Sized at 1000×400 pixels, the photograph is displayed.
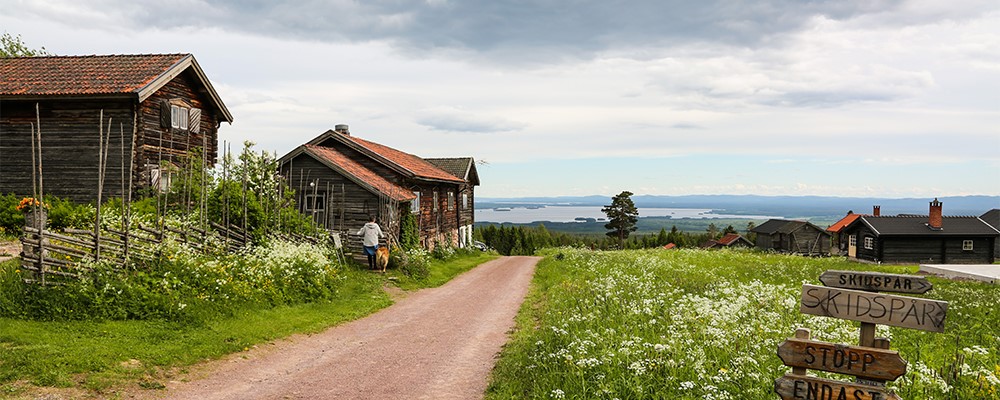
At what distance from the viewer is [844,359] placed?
607 centimetres

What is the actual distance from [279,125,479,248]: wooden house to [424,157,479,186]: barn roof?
417 cm

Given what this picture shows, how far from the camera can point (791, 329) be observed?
32.7ft

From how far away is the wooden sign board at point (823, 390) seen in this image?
5.93 metres

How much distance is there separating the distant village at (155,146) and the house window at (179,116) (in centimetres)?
4

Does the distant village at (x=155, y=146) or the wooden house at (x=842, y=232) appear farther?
the wooden house at (x=842, y=232)

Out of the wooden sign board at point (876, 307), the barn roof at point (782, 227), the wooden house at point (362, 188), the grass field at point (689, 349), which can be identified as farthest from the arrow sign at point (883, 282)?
the barn roof at point (782, 227)

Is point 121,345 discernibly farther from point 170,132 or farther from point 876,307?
point 170,132

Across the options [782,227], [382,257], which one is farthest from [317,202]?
[782,227]

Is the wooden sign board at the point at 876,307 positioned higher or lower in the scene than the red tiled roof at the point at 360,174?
lower

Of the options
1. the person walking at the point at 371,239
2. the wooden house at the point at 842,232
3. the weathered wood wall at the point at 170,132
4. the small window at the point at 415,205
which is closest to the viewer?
the person walking at the point at 371,239

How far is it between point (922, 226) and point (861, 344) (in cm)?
5931

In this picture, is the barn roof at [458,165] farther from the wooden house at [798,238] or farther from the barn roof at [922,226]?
the wooden house at [798,238]

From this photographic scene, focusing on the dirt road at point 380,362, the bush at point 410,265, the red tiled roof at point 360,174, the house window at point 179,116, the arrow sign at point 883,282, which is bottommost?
the dirt road at point 380,362

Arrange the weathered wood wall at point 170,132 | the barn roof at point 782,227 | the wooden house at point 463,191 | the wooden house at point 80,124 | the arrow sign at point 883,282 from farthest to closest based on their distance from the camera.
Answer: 1. the barn roof at point 782,227
2. the wooden house at point 463,191
3. the weathered wood wall at point 170,132
4. the wooden house at point 80,124
5. the arrow sign at point 883,282
